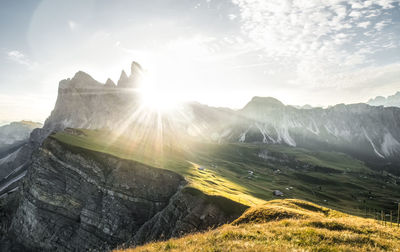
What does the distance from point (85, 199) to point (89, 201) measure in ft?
7.57

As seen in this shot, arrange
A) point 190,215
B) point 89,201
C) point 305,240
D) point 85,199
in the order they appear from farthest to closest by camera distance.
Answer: point 85,199, point 89,201, point 190,215, point 305,240

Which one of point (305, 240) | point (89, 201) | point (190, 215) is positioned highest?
point (305, 240)

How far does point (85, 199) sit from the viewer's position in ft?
211

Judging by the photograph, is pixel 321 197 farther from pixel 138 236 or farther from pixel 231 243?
pixel 231 243

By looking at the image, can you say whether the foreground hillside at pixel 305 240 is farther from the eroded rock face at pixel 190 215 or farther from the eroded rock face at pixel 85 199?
the eroded rock face at pixel 85 199

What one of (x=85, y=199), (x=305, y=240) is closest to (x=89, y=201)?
(x=85, y=199)

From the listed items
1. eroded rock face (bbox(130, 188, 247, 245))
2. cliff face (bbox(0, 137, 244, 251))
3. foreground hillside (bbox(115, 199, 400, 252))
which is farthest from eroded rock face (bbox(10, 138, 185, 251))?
foreground hillside (bbox(115, 199, 400, 252))

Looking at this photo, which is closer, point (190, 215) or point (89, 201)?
point (190, 215)

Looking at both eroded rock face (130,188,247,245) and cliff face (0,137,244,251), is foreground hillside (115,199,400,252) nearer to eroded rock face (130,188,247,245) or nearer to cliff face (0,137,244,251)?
eroded rock face (130,188,247,245)

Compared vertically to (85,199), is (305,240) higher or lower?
higher

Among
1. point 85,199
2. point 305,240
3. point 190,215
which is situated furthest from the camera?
point 85,199

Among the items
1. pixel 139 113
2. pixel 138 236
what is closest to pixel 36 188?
pixel 138 236

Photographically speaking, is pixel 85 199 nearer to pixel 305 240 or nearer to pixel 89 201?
pixel 89 201

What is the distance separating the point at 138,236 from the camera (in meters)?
48.6
